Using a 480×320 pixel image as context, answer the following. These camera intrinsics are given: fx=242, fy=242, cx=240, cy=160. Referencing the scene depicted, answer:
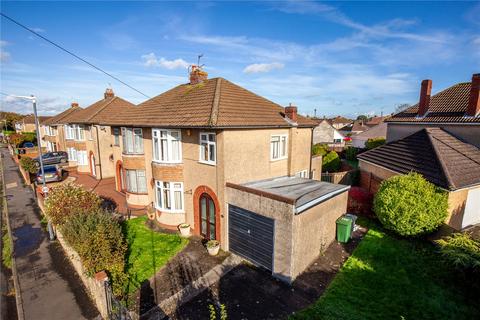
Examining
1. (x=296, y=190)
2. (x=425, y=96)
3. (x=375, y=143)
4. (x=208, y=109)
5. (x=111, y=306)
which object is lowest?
(x=111, y=306)

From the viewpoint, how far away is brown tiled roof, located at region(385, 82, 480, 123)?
1767cm

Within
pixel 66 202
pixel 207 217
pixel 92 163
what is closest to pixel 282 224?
pixel 207 217

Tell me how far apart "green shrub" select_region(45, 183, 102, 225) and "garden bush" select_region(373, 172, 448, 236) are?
15054 millimetres

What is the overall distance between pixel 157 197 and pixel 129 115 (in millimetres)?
6474

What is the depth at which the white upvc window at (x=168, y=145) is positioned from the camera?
13.4 meters

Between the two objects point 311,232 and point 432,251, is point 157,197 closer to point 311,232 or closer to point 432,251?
point 311,232

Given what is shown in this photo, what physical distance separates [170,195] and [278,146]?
6967 mm

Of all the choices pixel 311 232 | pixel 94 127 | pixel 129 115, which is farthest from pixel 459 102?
pixel 94 127

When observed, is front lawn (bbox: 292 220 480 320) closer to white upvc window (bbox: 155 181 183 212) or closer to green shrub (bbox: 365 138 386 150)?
Result: white upvc window (bbox: 155 181 183 212)

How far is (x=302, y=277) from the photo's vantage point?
32.1 ft

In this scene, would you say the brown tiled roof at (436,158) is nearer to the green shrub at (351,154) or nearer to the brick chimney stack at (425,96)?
the brick chimney stack at (425,96)

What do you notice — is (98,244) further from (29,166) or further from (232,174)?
(29,166)

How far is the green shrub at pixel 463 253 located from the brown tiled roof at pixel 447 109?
10.9 m

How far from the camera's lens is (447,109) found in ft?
62.0
